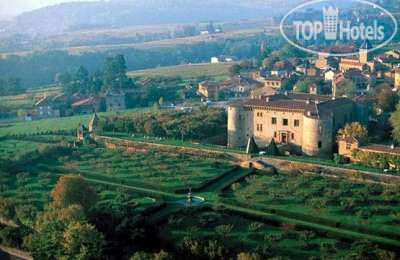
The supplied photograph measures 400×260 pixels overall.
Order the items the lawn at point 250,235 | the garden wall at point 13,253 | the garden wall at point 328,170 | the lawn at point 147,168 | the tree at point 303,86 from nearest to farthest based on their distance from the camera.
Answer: the lawn at point 250,235, the garden wall at point 13,253, the garden wall at point 328,170, the lawn at point 147,168, the tree at point 303,86

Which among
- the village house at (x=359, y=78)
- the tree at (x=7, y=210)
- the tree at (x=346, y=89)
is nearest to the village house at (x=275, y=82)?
the village house at (x=359, y=78)

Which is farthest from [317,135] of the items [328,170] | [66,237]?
[66,237]

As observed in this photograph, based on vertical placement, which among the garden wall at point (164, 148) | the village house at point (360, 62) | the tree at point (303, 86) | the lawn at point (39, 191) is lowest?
the lawn at point (39, 191)

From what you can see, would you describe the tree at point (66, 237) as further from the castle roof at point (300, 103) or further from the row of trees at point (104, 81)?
the row of trees at point (104, 81)

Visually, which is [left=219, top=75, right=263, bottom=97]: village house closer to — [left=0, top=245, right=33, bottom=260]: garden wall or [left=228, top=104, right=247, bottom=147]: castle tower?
[left=228, top=104, right=247, bottom=147]: castle tower

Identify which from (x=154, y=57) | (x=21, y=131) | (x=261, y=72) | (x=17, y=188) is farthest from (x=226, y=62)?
(x=17, y=188)

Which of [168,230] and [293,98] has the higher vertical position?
[293,98]

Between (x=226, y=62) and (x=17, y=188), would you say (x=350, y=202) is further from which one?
(x=226, y=62)
